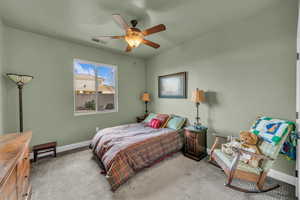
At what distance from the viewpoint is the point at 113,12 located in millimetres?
2016

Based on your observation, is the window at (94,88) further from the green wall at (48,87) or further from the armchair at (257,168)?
the armchair at (257,168)

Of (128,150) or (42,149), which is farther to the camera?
(42,149)

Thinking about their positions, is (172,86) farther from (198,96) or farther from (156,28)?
(156,28)

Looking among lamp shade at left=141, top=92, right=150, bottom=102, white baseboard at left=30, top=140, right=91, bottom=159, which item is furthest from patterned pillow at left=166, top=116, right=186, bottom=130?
white baseboard at left=30, top=140, right=91, bottom=159

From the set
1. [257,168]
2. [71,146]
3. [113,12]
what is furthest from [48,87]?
[257,168]

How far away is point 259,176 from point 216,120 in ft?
4.00

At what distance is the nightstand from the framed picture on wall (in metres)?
1.02

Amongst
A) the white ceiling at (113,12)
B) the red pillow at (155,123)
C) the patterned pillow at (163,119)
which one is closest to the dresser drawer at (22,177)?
the white ceiling at (113,12)

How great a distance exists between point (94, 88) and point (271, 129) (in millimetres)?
4036

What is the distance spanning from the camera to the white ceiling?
1834 millimetres

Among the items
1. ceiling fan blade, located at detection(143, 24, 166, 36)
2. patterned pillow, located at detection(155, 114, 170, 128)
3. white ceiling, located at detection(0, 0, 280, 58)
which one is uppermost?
white ceiling, located at detection(0, 0, 280, 58)

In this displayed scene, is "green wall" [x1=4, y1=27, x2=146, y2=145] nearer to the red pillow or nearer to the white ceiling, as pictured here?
the white ceiling

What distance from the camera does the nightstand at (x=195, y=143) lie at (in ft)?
8.45

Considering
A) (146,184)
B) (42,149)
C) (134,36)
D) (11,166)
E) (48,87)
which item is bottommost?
(146,184)
